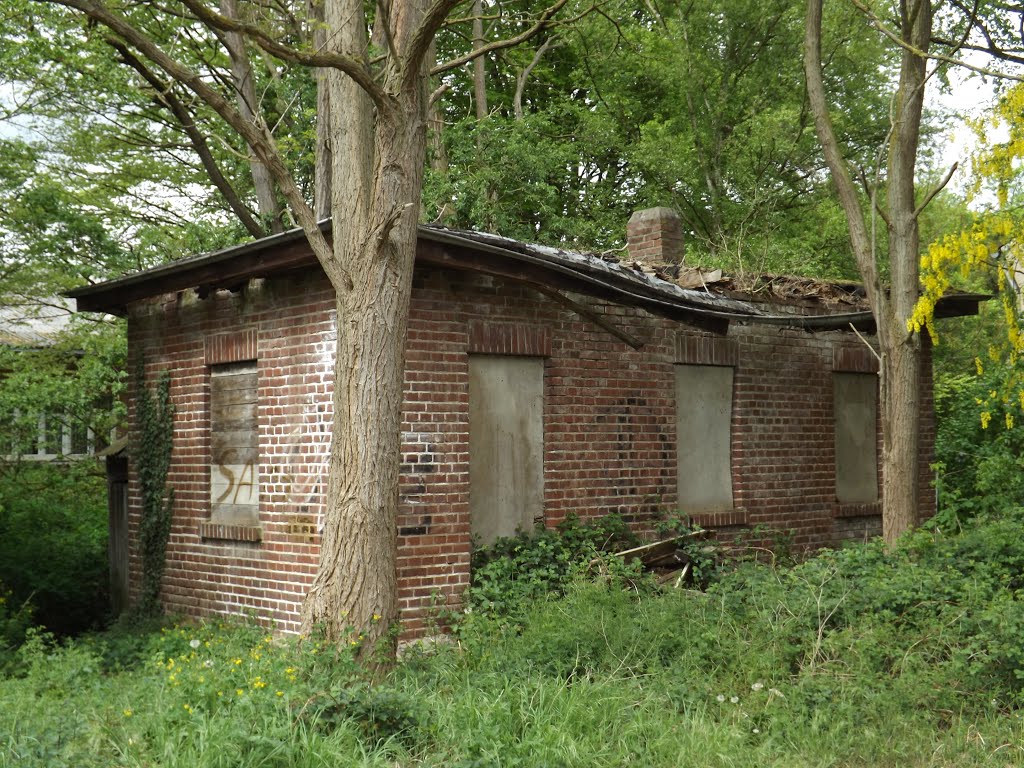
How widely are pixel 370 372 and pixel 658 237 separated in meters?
7.44

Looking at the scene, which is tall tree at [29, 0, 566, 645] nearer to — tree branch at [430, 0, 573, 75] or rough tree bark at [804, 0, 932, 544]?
tree branch at [430, 0, 573, 75]

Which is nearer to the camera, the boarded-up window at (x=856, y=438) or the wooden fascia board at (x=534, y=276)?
the wooden fascia board at (x=534, y=276)

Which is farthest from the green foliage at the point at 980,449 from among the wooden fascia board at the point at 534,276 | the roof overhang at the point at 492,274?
the wooden fascia board at the point at 534,276

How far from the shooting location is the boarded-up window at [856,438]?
1354cm

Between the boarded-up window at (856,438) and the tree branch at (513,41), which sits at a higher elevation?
the tree branch at (513,41)

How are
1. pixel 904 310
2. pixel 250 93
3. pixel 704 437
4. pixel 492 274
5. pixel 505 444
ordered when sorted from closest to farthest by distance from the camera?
pixel 492 274, pixel 904 310, pixel 505 444, pixel 704 437, pixel 250 93

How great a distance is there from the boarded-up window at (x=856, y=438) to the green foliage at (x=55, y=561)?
30.9 ft

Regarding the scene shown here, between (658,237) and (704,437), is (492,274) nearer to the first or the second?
(704,437)

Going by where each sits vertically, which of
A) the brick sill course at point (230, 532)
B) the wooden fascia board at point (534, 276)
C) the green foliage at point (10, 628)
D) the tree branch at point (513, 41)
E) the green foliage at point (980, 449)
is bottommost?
the green foliage at point (10, 628)

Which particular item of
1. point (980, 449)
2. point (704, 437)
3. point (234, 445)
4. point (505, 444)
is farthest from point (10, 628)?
point (980, 449)

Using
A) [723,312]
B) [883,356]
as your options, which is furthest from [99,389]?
[883,356]

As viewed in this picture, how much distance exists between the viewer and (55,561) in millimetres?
13375

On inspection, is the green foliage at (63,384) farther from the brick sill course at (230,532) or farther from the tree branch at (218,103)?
the tree branch at (218,103)

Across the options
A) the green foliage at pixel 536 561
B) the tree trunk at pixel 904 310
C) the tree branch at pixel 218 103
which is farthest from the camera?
the tree trunk at pixel 904 310
